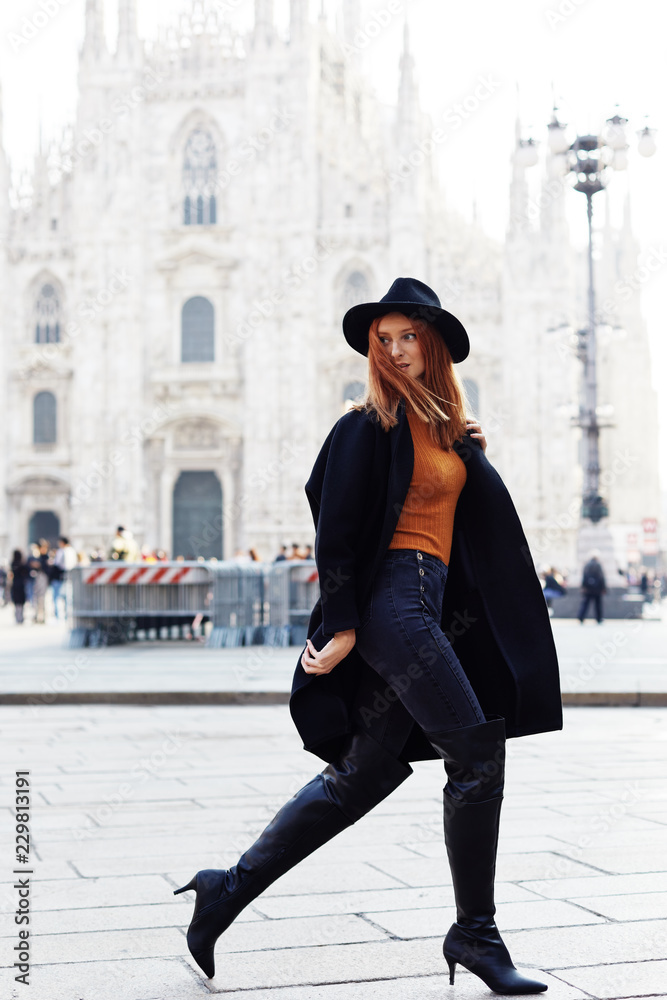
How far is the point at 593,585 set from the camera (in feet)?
61.6

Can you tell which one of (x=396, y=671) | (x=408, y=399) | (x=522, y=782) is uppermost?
(x=408, y=399)

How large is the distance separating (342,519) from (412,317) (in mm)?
555

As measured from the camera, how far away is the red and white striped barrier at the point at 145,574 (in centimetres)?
1338

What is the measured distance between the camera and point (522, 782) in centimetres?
536

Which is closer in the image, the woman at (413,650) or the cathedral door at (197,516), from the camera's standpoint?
the woman at (413,650)

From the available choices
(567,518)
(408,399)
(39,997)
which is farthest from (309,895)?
(567,518)

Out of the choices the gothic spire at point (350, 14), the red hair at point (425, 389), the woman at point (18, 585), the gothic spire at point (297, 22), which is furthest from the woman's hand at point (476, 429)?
the gothic spire at point (350, 14)

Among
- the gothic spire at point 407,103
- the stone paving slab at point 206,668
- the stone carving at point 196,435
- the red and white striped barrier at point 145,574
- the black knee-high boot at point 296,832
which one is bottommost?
the stone paving slab at point 206,668

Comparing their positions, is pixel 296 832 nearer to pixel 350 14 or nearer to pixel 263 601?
pixel 263 601

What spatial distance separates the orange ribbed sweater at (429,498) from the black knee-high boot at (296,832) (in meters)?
0.46

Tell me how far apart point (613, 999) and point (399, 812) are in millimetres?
2306

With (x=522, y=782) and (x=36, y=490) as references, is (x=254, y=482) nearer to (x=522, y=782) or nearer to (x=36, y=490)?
(x=36, y=490)

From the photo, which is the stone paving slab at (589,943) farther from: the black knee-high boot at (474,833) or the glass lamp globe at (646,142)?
the glass lamp globe at (646,142)

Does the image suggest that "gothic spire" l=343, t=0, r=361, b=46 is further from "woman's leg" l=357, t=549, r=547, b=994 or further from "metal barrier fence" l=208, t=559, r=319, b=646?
"woman's leg" l=357, t=549, r=547, b=994
